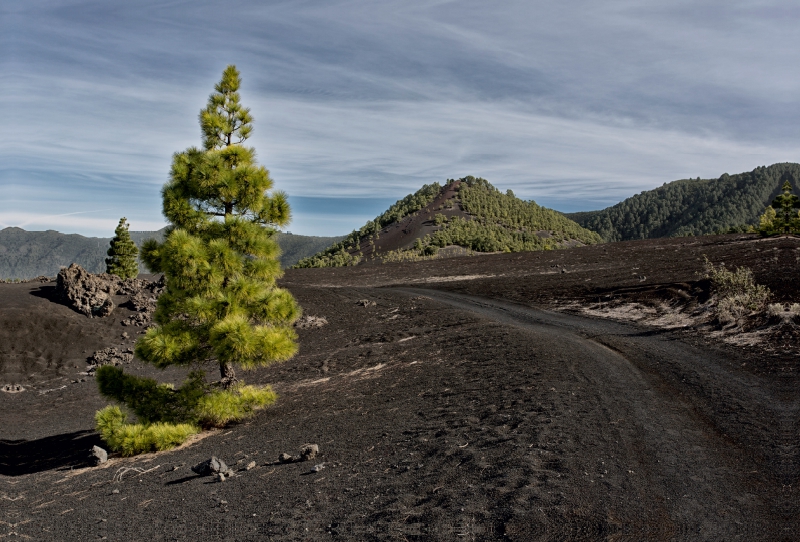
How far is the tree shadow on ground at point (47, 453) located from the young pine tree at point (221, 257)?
2301mm

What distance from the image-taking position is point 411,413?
8578mm

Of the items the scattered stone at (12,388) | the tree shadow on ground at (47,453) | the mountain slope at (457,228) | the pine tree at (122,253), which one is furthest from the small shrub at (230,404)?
the mountain slope at (457,228)

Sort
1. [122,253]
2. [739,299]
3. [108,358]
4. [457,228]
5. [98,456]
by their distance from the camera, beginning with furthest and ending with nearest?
[457,228] < [122,253] < [108,358] < [739,299] < [98,456]

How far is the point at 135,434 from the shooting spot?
836 cm

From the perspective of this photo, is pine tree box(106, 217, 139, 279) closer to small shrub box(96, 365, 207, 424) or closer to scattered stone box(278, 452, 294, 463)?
small shrub box(96, 365, 207, 424)

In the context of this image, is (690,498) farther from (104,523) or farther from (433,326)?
(433,326)

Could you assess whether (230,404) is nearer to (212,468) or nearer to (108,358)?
(212,468)

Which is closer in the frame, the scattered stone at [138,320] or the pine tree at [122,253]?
the scattered stone at [138,320]

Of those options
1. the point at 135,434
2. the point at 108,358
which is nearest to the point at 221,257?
the point at 135,434

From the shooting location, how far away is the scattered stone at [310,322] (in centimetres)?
1869

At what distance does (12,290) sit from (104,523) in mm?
18074

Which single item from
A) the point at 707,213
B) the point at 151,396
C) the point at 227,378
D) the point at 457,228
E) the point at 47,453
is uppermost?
the point at 707,213

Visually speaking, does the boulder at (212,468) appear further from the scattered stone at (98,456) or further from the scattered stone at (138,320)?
the scattered stone at (138,320)

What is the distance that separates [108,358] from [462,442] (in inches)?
561
